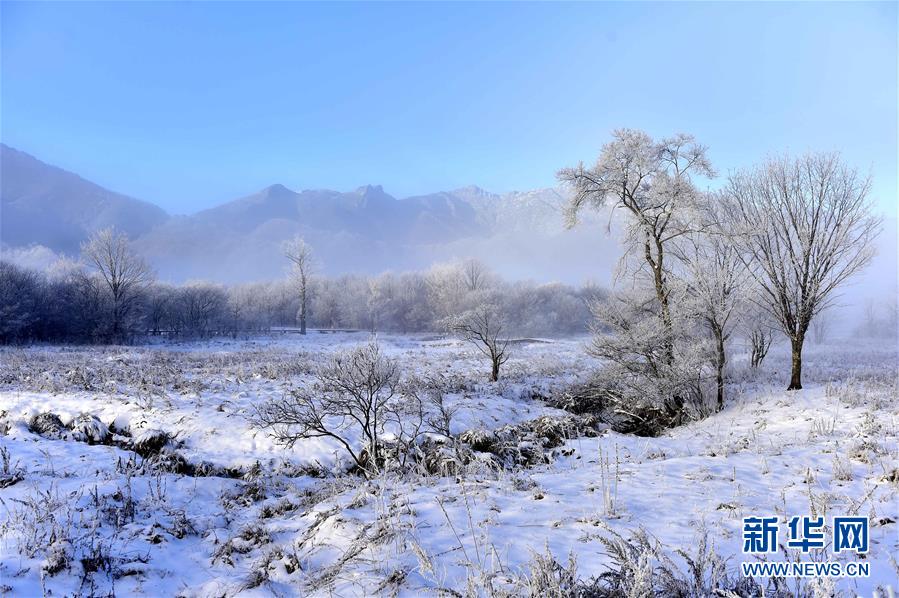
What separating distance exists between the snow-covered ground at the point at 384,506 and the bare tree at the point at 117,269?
122 ft

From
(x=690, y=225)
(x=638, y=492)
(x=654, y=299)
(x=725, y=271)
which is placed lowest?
(x=638, y=492)

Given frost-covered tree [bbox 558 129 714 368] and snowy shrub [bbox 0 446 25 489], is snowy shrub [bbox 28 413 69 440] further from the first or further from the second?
frost-covered tree [bbox 558 129 714 368]

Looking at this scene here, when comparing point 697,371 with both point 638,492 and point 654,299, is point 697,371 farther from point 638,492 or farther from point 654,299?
point 638,492

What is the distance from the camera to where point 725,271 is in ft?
47.4

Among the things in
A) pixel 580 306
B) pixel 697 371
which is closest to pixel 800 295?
pixel 697 371

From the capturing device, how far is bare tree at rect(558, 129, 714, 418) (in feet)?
45.8

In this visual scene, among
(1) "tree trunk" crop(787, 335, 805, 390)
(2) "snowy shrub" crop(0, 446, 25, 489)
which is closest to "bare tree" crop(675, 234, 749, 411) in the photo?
(1) "tree trunk" crop(787, 335, 805, 390)

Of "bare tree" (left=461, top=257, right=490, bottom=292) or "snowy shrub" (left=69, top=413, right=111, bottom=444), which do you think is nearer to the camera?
"snowy shrub" (left=69, top=413, right=111, bottom=444)

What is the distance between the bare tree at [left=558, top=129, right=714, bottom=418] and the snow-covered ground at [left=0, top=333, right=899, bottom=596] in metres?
5.89

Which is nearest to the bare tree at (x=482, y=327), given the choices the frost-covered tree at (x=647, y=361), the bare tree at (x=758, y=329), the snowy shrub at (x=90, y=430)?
the frost-covered tree at (x=647, y=361)

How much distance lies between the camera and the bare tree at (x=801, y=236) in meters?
13.1

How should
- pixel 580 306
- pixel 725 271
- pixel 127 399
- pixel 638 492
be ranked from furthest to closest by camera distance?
pixel 580 306 → pixel 725 271 → pixel 127 399 → pixel 638 492

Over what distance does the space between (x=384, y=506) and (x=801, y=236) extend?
15.8 m

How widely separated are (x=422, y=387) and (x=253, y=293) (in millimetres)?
75034
